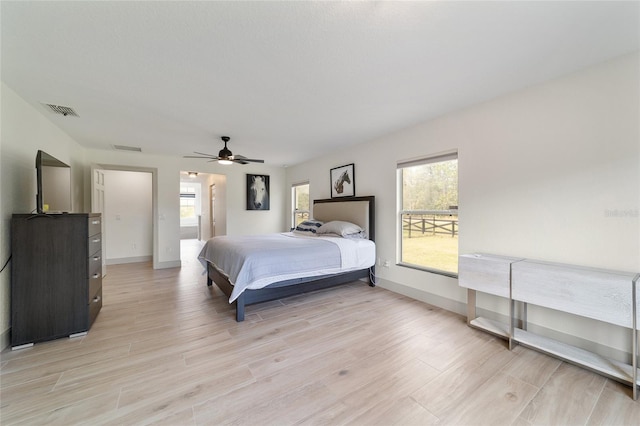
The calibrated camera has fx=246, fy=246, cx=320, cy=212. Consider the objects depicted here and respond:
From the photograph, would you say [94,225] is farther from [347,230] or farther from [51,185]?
[347,230]

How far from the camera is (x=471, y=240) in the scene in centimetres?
276

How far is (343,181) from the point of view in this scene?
15.0ft

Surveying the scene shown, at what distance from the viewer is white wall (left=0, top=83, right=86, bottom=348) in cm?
214

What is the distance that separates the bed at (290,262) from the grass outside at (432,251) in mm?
536

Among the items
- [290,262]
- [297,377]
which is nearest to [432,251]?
[290,262]

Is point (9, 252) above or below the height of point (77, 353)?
above

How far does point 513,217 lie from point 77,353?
411cm

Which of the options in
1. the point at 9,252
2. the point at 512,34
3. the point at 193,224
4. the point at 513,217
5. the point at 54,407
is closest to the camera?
the point at 54,407

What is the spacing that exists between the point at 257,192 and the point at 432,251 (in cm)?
431

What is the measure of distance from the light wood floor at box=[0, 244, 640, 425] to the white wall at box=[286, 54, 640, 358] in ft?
2.32

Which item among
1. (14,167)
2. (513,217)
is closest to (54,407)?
(14,167)

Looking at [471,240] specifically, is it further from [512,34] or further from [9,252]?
[9,252]

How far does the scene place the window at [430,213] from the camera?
303 cm

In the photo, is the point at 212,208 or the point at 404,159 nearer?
the point at 404,159
